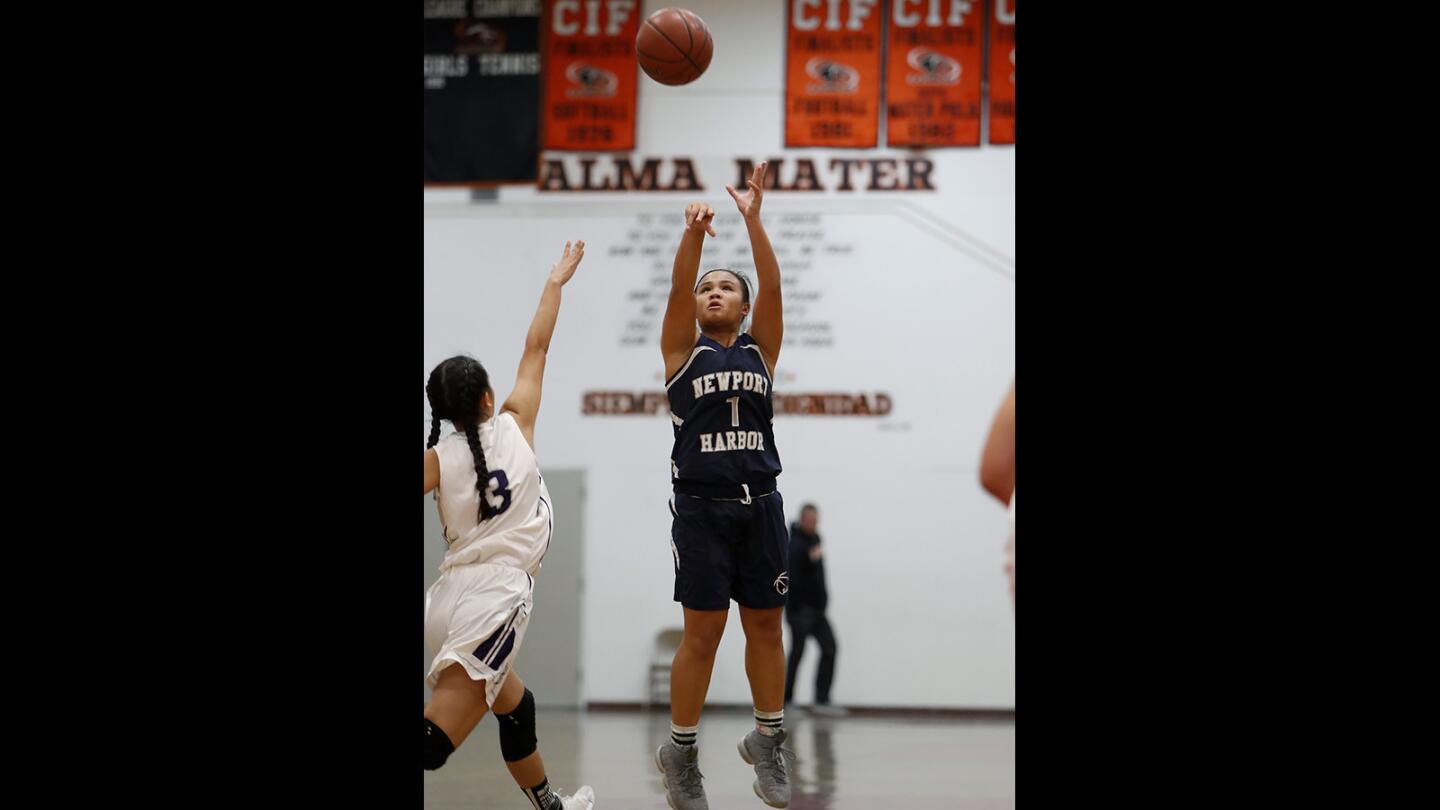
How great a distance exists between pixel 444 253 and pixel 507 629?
21.0 feet

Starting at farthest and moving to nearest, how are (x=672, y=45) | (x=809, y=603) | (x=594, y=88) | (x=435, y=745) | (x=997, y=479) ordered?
(x=594, y=88), (x=809, y=603), (x=997, y=479), (x=672, y=45), (x=435, y=745)

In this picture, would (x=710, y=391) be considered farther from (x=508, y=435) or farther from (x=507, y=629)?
(x=507, y=629)

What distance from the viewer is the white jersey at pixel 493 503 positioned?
4.27 m

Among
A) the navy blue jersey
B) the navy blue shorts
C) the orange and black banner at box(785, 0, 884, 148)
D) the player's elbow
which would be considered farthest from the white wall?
the navy blue shorts

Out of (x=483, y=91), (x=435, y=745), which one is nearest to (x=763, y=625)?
(x=435, y=745)

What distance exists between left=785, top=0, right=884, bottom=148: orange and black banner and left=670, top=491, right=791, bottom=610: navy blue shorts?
5.92 meters

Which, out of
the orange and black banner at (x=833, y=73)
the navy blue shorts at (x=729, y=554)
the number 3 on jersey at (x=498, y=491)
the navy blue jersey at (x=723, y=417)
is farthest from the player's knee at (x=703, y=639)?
the orange and black banner at (x=833, y=73)

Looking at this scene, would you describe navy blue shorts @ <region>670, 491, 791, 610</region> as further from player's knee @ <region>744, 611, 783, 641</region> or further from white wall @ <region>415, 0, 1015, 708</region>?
white wall @ <region>415, 0, 1015, 708</region>

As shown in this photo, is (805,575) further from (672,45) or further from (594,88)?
(672,45)

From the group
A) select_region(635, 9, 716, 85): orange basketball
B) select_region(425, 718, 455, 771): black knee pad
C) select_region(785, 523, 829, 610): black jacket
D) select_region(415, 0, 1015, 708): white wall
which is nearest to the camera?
select_region(425, 718, 455, 771): black knee pad

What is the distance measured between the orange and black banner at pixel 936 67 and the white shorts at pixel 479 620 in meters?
6.52

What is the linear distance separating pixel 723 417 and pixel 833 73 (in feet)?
19.6

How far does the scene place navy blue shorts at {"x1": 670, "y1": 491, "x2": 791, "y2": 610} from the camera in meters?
4.34

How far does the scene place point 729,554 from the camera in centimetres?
438
